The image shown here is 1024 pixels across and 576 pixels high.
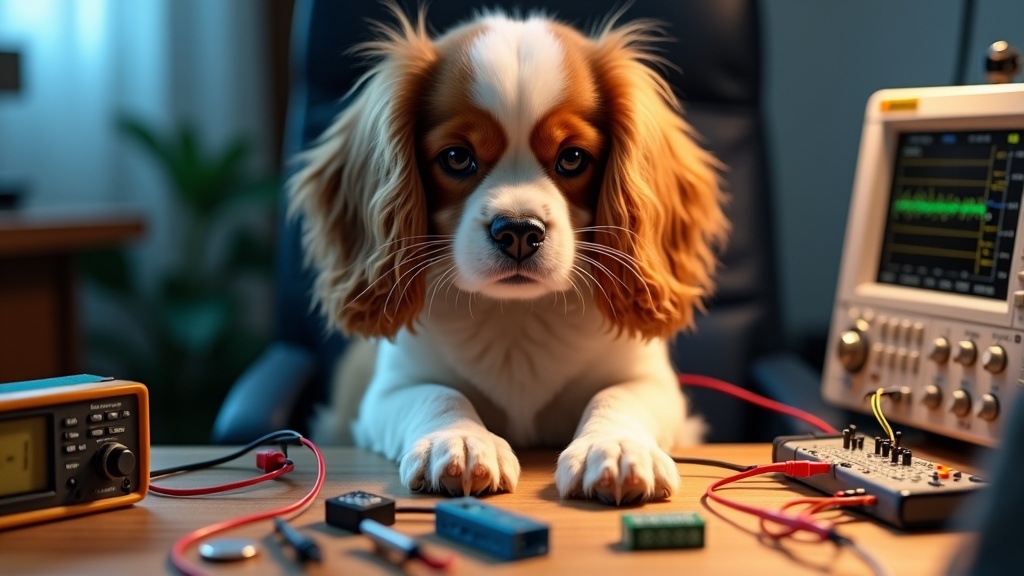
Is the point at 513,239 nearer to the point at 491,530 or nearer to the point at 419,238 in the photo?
the point at 419,238

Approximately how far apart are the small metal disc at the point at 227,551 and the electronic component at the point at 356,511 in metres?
0.10

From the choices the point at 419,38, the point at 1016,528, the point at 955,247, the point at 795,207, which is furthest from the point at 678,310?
the point at 795,207

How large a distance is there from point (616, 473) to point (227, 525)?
0.43m

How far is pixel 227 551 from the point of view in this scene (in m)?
0.95

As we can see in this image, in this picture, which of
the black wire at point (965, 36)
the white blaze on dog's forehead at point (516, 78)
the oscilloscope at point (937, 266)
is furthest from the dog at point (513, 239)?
the black wire at point (965, 36)

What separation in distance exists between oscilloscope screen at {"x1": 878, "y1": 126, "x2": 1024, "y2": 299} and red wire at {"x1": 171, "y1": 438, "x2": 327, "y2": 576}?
892 mm

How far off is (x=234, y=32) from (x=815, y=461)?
2733 mm

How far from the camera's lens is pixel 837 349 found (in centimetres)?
152

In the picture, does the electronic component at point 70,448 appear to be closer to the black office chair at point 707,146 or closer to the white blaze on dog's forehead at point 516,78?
the white blaze on dog's forehead at point 516,78

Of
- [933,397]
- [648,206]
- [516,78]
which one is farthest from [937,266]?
[516,78]

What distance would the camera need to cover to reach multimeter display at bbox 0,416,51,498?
1.03m

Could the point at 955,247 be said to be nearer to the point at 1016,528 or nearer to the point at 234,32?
the point at 1016,528

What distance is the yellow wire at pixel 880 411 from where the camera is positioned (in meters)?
1.27

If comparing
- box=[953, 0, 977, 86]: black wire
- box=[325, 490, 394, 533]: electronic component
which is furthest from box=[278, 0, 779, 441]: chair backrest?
box=[325, 490, 394, 533]: electronic component
